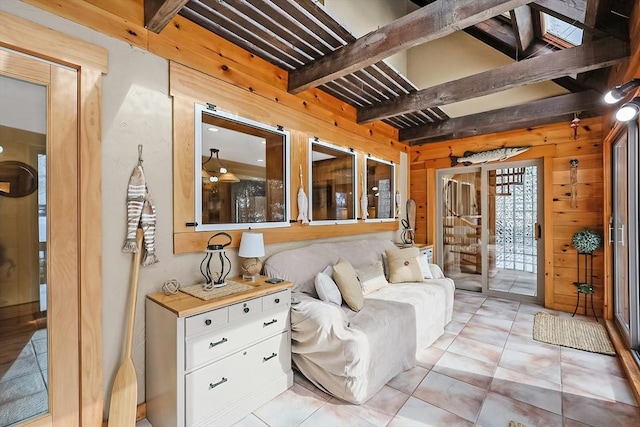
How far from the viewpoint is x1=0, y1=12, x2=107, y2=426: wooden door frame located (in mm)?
1677

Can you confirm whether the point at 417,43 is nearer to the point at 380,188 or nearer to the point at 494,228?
the point at 380,188

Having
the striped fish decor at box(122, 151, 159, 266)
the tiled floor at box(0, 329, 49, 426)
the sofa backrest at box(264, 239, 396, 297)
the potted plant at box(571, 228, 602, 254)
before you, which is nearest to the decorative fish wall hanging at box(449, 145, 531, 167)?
the potted plant at box(571, 228, 602, 254)

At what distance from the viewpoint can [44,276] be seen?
5.30ft

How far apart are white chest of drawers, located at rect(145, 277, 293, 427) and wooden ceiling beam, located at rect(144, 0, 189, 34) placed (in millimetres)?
1811

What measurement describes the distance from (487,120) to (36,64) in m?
4.51

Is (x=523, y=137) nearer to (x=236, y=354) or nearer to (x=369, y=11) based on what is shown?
(x=369, y=11)

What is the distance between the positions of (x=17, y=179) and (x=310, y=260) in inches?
83.9

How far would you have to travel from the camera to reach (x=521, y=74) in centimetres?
267

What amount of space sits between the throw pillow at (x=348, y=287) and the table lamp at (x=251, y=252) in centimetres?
72

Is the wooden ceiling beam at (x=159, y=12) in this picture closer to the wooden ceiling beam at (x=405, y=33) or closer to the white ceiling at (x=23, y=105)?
the white ceiling at (x=23, y=105)

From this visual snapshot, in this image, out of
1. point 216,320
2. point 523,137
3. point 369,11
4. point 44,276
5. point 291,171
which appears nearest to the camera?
point 44,276

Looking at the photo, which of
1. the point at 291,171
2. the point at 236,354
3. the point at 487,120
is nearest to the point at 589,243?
the point at 487,120

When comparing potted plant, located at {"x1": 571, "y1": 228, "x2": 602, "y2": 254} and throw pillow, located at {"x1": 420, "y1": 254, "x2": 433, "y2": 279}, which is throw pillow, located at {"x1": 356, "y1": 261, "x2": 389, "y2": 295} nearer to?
throw pillow, located at {"x1": 420, "y1": 254, "x2": 433, "y2": 279}

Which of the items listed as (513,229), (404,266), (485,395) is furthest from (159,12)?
(513,229)
